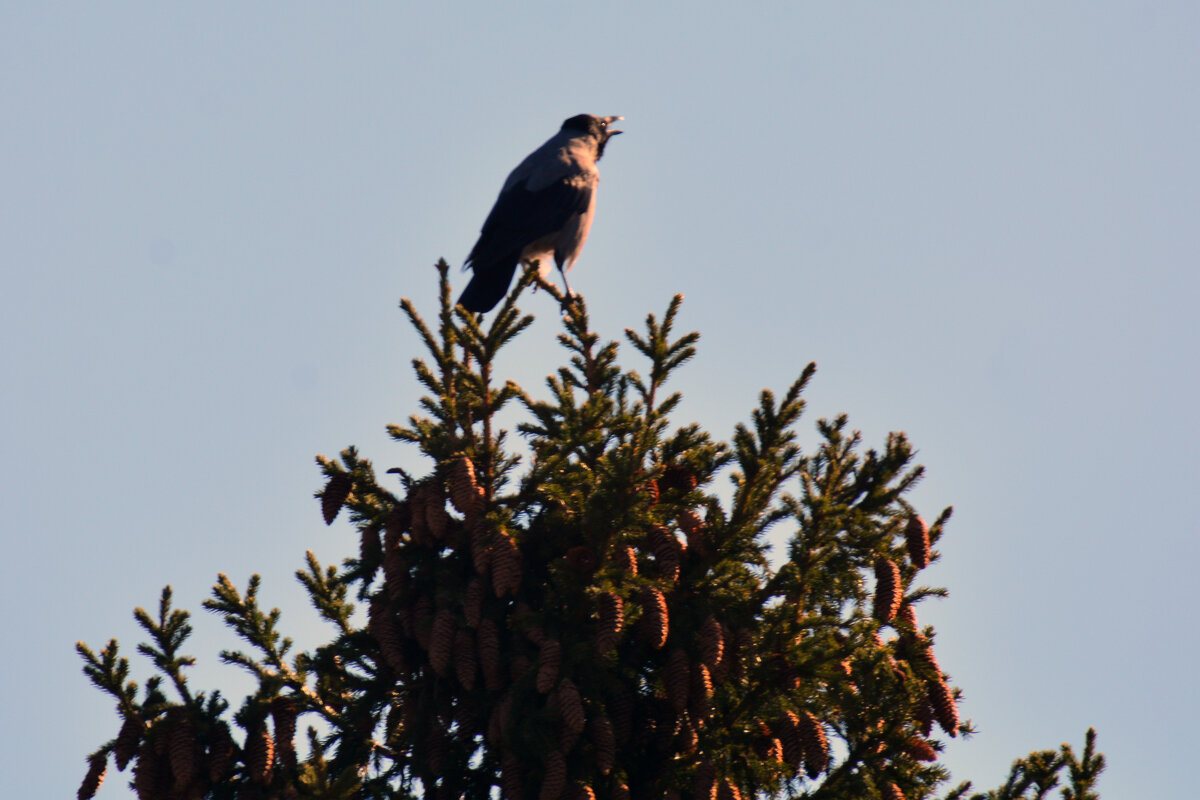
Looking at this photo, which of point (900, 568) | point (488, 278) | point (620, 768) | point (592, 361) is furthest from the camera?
point (488, 278)

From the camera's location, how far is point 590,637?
173 inches

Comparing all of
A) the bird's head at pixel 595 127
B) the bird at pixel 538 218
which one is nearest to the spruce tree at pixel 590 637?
the bird at pixel 538 218

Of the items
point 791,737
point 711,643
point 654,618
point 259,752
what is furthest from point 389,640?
point 791,737

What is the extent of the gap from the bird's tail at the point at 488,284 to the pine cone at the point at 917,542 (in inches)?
195

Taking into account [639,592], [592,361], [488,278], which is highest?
[488,278]

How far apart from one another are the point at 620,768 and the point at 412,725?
0.82 metres

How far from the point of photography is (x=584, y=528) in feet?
14.3

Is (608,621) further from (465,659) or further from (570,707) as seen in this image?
(465,659)

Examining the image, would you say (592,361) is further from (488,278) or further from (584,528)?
(488,278)

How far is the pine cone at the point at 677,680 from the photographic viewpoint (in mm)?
4246

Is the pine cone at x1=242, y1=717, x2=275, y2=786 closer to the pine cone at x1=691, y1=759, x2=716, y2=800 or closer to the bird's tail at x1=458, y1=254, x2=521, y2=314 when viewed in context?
the pine cone at x1=691, y1=759, x2=716, y2=800

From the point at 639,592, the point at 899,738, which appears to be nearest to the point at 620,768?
the point at 639,592

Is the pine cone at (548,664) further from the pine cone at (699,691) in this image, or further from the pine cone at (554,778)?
the pine cone at (699,691)

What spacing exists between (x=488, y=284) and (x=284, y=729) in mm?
5265
